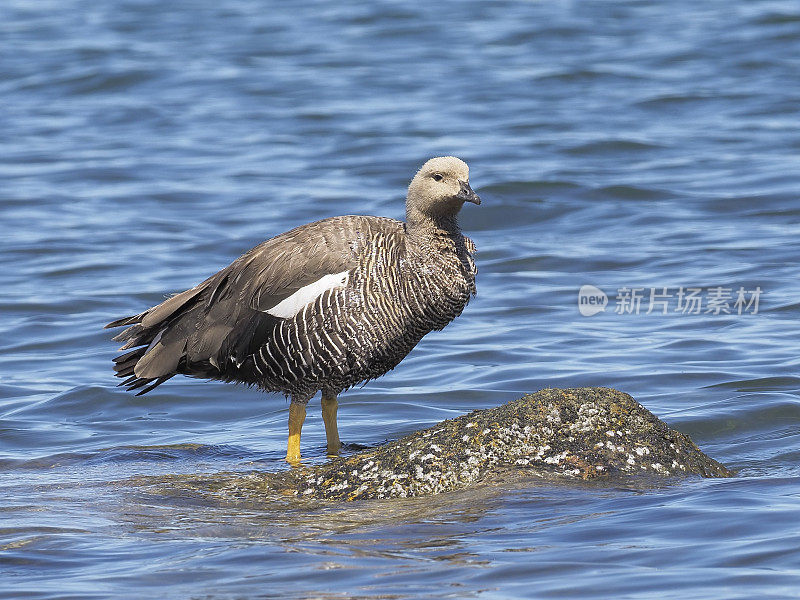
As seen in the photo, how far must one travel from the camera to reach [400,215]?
1688 cm

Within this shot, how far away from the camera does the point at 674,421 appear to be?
9.66 metres

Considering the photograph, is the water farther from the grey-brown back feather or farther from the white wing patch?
the white wing patch

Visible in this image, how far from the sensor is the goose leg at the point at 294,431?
902 cm

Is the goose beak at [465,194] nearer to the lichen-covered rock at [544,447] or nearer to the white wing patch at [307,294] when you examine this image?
the white wing patch at [307,294]

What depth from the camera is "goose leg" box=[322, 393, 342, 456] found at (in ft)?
30.4

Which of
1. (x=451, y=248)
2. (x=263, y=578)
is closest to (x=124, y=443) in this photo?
(x=451, y=248)

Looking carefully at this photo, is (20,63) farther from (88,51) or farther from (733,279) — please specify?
(733,279)

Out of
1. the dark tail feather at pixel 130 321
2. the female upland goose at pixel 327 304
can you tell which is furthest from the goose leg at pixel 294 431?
the dark tail feather at pixel 130 321

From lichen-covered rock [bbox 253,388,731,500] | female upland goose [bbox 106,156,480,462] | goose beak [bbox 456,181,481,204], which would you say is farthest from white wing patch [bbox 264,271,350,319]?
lichen-covered rock [bbox 253,388,731,500]

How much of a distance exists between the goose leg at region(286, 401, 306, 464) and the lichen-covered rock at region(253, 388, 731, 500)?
135 centimetres

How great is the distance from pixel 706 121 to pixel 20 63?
13.7 m

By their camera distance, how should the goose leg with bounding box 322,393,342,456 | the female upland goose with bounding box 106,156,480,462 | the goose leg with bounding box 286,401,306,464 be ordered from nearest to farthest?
the female upland goose with bounding box 106,156,480,462
the goose leg with bounding box 286,401,306,464
the goose leg with bounding box 322,393,342,456

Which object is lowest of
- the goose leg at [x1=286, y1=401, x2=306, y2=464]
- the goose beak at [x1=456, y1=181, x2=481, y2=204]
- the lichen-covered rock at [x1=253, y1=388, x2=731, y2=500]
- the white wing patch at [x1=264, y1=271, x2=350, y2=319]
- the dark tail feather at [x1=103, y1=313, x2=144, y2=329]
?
the goose leg at [x1=286, y1=401, x2=306, y2=464]

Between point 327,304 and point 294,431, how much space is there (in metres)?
1.05
